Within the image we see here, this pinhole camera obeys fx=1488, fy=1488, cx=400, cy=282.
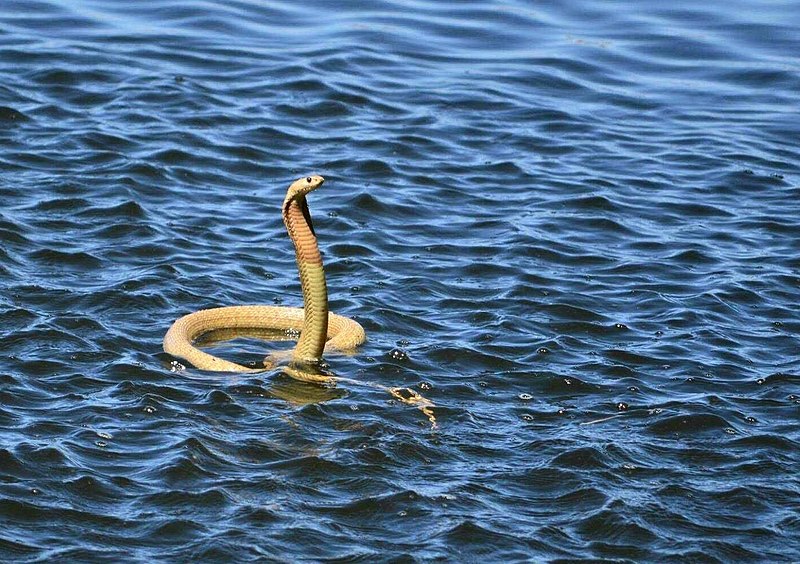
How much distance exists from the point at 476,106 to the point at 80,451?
898cm

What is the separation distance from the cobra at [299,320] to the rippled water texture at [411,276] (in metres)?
0.17

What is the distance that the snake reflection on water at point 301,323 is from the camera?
929 centimetres

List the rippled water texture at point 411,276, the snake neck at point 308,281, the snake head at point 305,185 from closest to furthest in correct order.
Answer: the rippled water texture at point 411,276, the snake head at point 305,185, the snake neck at point 308,281

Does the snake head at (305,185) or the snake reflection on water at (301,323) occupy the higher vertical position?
the snake head at (305,185)

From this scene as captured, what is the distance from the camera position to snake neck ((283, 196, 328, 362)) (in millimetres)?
9273

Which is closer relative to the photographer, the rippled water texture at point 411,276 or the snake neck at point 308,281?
the rippled water texture at point 411,276

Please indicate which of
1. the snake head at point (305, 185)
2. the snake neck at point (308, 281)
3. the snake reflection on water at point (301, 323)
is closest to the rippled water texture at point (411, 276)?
the snake reflection on water at point (301, 323)

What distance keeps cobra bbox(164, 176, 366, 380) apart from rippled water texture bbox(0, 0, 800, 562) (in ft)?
0.56

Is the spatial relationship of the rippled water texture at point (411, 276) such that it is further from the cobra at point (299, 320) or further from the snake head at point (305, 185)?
the snake head at point (305, 185)

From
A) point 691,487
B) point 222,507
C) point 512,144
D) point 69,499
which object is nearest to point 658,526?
point 691,487

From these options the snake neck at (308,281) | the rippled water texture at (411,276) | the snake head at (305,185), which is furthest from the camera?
the snake neck at (308,281)

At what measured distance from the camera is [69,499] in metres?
7.94

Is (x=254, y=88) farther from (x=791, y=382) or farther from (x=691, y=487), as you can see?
(x=691, y=487)

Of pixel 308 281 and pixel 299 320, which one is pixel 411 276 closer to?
pixel 299 320
